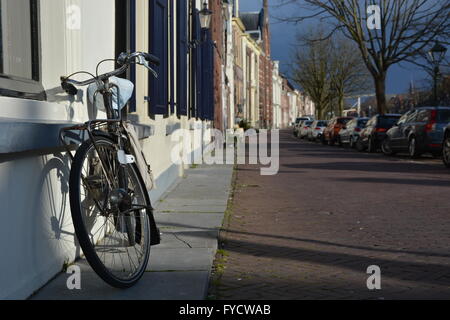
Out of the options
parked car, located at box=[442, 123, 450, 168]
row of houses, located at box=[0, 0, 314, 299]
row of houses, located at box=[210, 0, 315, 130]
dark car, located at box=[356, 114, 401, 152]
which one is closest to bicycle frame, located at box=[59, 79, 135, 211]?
row of houses, located at box=[0, 0, 314, 299]

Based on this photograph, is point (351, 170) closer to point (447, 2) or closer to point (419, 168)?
point (419, 168)

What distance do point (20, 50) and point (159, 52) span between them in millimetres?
5397

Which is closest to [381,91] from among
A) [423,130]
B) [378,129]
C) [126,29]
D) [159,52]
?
[378,129]

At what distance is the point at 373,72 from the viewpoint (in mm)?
31891

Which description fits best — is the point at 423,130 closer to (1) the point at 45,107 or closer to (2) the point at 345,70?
(1) the point at 45,107

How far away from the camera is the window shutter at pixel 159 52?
29.8 ft

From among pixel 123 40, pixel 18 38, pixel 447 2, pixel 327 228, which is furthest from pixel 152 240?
pixel 447 2

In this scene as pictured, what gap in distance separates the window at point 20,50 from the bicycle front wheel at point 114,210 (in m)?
0.58

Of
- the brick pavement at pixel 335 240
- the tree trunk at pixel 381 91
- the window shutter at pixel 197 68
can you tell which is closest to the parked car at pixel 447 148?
the brick pavement at pixel 335 240

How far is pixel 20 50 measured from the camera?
444 centimetres

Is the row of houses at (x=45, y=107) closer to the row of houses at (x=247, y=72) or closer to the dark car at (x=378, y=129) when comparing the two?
the dark car at (x=378, y=129)

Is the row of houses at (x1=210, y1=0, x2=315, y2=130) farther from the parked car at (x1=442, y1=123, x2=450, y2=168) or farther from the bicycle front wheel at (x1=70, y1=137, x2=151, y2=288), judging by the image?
the bicycle front wheel at (x1=70, y1=137, x2=151, y2=288)

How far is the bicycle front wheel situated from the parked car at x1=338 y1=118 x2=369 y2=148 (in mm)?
23244
